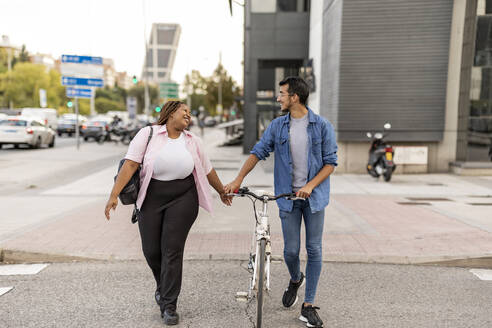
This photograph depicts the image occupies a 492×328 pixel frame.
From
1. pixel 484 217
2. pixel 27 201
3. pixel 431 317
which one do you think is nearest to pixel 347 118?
pixel 484 217

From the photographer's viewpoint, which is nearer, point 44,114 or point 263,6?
point 263,6

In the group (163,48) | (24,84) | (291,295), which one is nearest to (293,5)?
(291,295)

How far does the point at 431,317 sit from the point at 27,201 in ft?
23.6

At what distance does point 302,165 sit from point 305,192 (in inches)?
10.9

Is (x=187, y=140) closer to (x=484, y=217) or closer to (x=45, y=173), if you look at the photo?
(x=484, y=217)

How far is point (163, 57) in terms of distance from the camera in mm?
144250

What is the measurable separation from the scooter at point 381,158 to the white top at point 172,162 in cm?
830

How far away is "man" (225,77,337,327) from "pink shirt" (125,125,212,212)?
0.97 feet

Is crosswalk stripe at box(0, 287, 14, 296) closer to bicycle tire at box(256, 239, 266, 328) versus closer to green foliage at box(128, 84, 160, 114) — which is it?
bicycle tire at box(256, 239, 266, 328)

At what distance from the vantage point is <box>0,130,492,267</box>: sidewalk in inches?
195

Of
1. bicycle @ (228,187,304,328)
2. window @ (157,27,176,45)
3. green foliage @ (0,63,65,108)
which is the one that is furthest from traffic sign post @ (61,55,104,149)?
window @ (157,27,176,45)

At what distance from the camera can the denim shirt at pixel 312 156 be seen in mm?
3264

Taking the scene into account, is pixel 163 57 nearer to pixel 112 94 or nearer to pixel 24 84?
pixel 112 94

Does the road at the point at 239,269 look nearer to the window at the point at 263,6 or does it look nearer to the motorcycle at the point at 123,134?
the window at the point at 263,6
